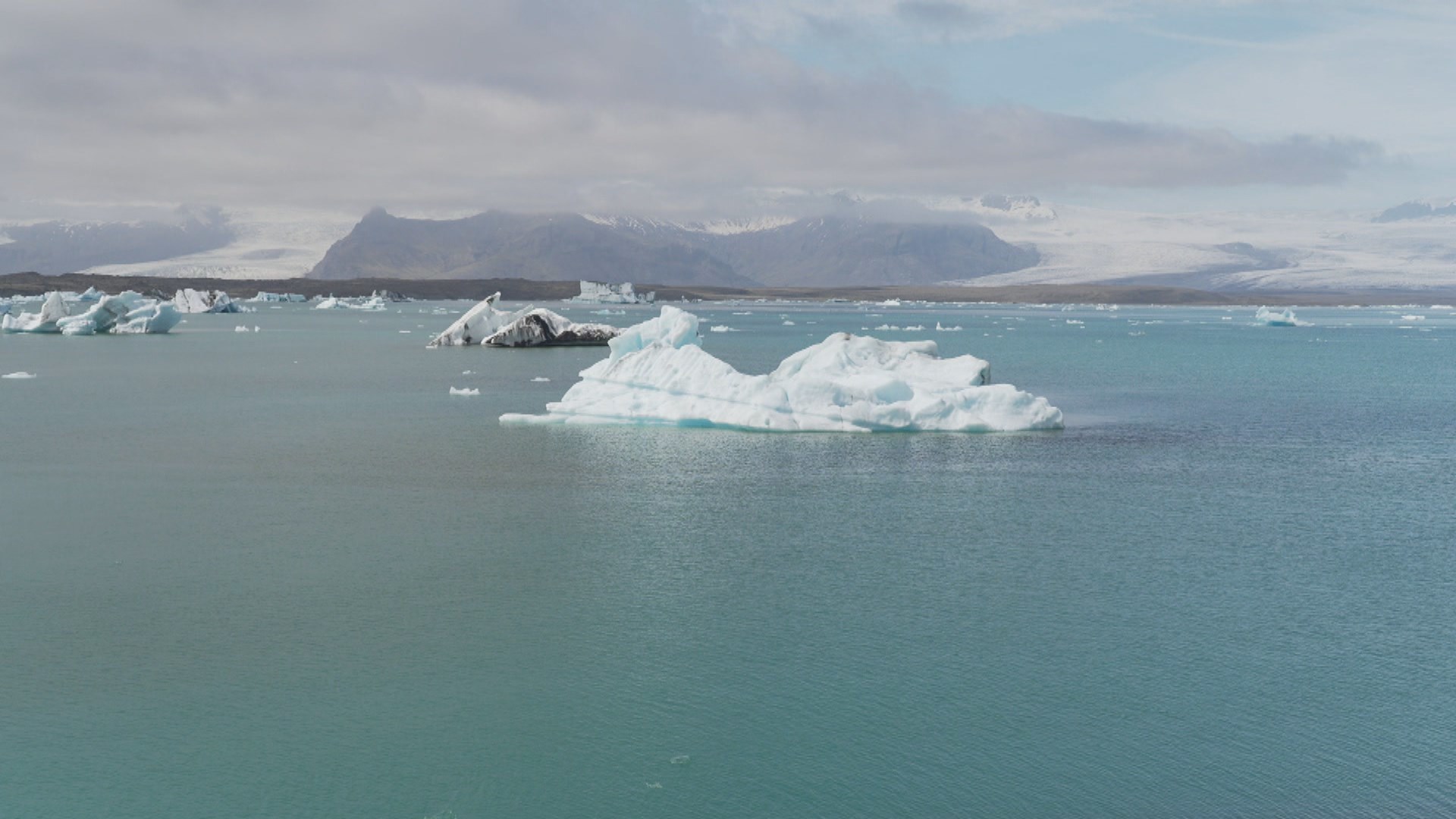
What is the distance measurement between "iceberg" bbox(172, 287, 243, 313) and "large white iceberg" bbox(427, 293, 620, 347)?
53.2m

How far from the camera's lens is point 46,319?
207 ft

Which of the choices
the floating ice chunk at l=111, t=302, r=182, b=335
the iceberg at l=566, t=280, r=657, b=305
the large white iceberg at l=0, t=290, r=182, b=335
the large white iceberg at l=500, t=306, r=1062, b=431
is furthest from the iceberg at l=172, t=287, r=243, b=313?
the large white iceberg at l=500, t=306, r=1062, b=431

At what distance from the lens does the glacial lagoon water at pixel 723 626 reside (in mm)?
7953

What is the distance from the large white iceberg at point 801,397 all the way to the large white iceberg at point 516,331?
89.8 ft

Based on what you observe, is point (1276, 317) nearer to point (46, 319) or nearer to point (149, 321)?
point (149, 321)

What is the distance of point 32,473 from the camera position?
1886cm

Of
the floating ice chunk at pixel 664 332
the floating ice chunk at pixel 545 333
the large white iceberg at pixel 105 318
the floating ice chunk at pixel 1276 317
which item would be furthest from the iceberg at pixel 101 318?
the floating ice chunk at pixel 1276 317

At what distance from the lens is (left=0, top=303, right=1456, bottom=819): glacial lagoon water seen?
26.1 feet

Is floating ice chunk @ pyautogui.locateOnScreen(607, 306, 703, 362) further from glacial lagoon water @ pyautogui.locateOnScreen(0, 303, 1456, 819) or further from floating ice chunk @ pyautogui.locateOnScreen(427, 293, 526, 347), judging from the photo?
floating ice chunk @ pyautogui.locateOnScreen(427, 293, 526, 347)

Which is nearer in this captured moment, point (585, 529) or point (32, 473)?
point (585, 529)

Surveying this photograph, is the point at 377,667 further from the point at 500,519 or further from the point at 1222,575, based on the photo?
the point at 1222,575

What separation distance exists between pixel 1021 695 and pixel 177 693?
20.4 ft

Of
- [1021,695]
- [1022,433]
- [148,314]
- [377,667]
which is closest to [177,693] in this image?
[377,667]

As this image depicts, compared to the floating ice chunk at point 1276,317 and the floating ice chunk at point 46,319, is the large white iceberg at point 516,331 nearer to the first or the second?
the floating ice chunk at point 46,319
